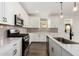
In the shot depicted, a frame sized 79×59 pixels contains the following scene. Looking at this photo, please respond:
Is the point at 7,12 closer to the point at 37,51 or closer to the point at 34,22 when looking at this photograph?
the point at 37,51

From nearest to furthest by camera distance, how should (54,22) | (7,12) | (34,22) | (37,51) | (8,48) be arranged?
(8,48) < (7,12) < (37,51) < (54,22) < (34,22)

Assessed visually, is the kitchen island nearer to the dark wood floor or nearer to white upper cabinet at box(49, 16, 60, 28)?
the dark wood floor

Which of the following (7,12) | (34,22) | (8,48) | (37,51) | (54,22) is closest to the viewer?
(8,48)

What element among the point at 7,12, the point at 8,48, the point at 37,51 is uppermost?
the point at 7,12

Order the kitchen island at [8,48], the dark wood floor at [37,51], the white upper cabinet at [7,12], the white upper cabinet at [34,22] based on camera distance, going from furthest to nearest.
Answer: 1. the white upper cabinet at [34,22]
2. the dark wood floor at [37,51]
3. the white upper cabinet at [7,12]
4. the kitchen island at [8,48]

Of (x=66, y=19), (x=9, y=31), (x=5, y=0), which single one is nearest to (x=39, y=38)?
(x=66, y=19)

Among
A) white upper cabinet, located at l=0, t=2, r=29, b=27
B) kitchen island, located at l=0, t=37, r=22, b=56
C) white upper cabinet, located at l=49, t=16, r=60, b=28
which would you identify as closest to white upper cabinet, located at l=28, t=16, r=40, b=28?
white upper cabinet, located at l=49, t=16, r=60, b=28

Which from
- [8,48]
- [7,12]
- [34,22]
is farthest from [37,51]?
[34,22]

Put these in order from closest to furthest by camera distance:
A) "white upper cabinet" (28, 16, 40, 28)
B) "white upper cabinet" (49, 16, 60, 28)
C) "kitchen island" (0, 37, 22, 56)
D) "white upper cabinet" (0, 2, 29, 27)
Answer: "kitchen island" (0, 37, 22, 56), "white upper cabinet" (0, 2, 29, 27), "white upper cabinet" (49, 16, 60, 28), "white upper cabinet" (28, 16, 40, 28)

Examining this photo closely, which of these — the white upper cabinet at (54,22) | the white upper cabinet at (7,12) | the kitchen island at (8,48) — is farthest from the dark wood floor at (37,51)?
the white upper cabinet at (54,22)

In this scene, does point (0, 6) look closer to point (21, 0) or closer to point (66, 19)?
point (21, 0)

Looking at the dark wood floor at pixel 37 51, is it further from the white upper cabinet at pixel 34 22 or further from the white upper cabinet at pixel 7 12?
the white upper cabinet at pixel 34 22

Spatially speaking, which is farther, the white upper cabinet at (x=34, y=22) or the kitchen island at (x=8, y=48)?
the white upper cabinet at (x=34, y=22)

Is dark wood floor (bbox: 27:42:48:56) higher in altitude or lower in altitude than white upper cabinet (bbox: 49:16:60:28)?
lower
